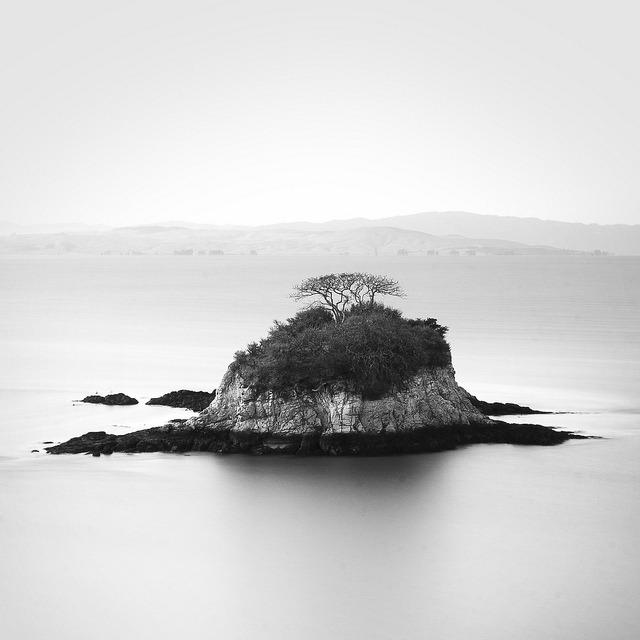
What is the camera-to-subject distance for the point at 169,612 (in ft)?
72.5

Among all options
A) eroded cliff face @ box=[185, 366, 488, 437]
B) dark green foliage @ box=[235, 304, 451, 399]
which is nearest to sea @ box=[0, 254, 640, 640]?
eroded cliff face @ box=[185, 366, 488, 437]

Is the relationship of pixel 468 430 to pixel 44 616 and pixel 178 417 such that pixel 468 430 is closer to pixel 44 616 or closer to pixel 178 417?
pixel 178 417

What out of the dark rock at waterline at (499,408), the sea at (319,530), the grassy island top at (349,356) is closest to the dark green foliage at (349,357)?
the grassy island top at (349,356)

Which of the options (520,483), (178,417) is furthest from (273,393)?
(520,483)

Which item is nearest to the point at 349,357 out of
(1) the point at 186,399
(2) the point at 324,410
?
(2) the point at 324,410

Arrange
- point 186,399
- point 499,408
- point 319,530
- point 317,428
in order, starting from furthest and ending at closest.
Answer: point 186,399 → point 499,408 → point 317,428 → point 319,530

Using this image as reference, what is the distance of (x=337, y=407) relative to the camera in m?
32.5

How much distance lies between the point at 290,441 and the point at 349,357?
9.87ft

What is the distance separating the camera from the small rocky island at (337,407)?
3247 centimetres

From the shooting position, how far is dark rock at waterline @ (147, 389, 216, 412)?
37750mm

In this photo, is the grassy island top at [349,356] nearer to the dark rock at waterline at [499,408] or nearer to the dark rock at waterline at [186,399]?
the dark rock at waterline at [499,408]

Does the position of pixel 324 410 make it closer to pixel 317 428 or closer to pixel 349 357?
pixel 317 428

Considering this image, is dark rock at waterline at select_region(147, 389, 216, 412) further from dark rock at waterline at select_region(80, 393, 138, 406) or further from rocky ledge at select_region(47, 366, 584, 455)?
rocky ledge at select_region(47, 366, 584, 455)

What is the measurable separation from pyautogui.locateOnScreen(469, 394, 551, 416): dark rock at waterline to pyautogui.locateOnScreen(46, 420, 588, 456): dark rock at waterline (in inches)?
126
